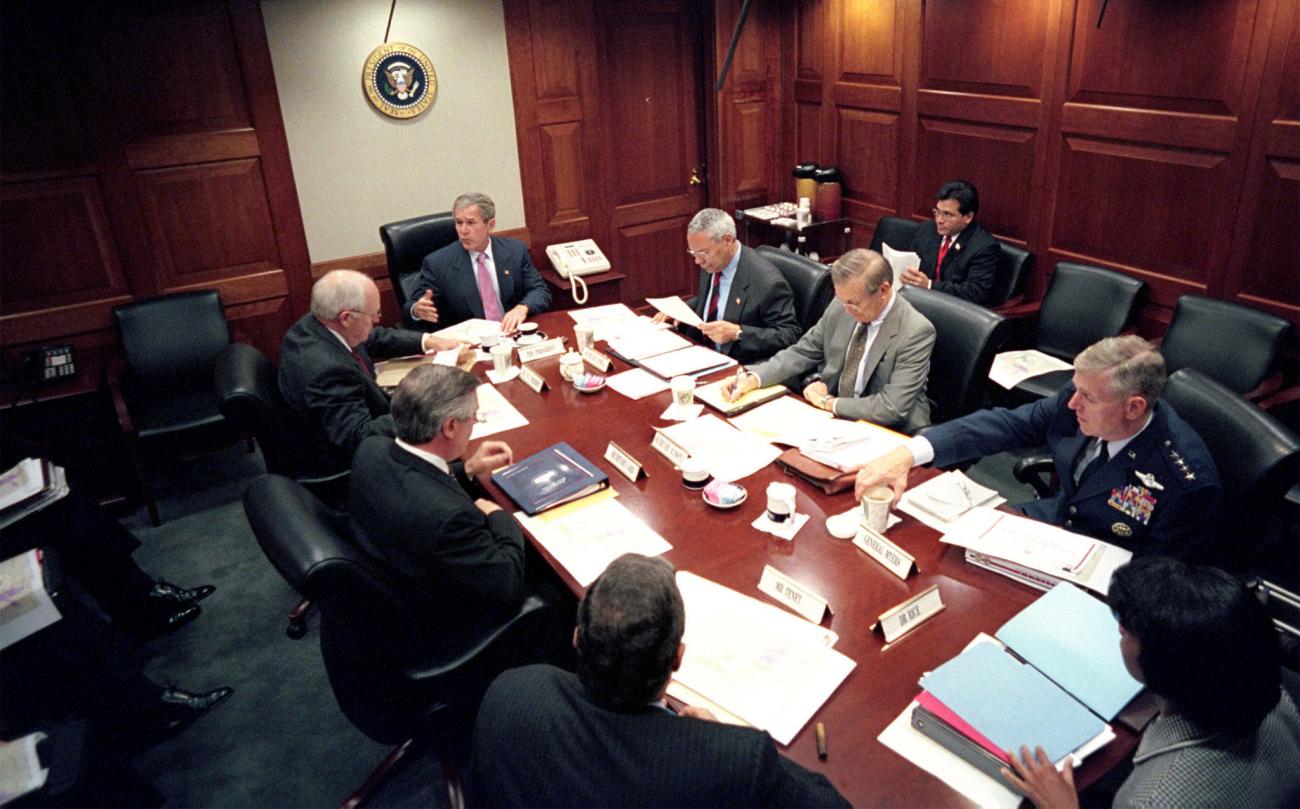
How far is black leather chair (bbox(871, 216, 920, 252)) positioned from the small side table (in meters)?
0.50

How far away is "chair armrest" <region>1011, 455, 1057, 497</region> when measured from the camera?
279 cm

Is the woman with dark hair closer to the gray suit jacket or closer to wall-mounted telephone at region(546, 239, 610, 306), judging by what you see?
the gray suit jacket

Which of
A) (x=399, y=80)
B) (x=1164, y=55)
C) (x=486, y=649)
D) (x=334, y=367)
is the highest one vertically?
(x=399, y=80)

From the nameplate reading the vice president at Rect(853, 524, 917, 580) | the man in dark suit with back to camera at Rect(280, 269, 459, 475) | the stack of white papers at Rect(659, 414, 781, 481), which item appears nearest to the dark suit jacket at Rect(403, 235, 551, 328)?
the man in dark suit with back to camera at Rect(280, 269, 459, 475)

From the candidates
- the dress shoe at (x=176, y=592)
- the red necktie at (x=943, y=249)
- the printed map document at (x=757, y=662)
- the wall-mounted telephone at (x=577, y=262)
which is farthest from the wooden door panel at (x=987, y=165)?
the dress shoe at (x=176, y=592)

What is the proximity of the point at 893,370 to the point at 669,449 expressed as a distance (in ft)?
3.02

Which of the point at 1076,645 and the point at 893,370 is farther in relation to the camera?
the point at 893,370

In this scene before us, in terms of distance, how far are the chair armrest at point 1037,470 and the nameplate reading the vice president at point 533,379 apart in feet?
5.56

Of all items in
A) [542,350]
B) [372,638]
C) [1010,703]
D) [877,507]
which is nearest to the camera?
[1010,703]

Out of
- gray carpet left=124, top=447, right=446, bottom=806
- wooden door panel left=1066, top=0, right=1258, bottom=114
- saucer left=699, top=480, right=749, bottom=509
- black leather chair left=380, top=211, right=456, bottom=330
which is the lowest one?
gray carpet left=124, top=447, right=446, bottom=806

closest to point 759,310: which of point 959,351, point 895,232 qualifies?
point 959,351

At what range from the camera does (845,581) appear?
200 cm

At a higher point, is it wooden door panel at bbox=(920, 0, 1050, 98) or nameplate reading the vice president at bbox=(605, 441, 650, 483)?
wooden door panel at bbox=(920, 0, 1050, 98)

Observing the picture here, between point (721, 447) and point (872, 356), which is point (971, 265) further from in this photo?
point (721, 447)
